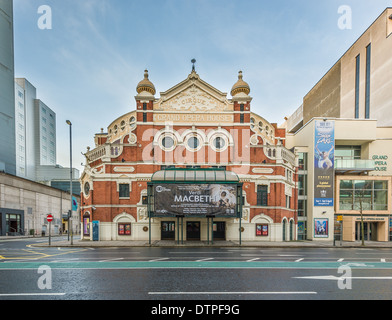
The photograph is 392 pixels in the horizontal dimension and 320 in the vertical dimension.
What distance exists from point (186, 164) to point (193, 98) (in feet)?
24.1

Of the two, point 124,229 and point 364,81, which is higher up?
point 364,81

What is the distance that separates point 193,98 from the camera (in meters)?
26.7

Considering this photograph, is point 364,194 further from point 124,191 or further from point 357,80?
point 357,80

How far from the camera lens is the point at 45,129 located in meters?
89.3

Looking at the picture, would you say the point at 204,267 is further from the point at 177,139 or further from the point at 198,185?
the point at 177,139

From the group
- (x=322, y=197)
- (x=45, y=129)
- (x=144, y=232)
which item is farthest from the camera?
(x=45, y=129)

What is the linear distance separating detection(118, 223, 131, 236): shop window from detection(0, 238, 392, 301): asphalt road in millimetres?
11698

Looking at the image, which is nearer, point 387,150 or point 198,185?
point 198,185

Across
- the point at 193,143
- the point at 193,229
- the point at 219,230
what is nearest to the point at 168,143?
the point at 193,143

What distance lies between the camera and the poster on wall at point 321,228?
1133 inches

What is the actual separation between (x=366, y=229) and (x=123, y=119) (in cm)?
3384

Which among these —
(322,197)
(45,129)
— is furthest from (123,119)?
(45,129)

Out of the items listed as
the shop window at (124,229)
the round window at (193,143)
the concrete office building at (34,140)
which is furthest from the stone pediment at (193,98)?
the concrete office building at (34,140)

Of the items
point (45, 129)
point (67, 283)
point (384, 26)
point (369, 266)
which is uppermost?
point (384, 26)
